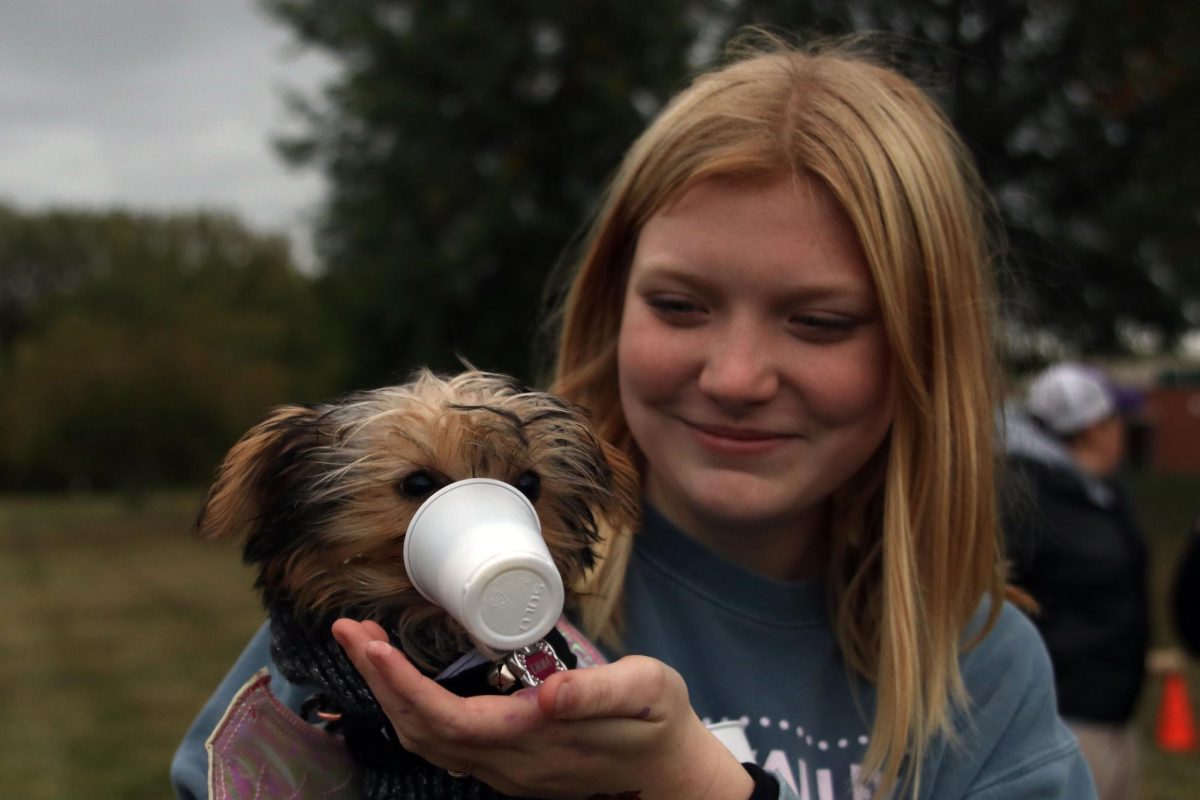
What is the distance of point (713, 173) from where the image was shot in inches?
79.0

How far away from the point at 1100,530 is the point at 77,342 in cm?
4484

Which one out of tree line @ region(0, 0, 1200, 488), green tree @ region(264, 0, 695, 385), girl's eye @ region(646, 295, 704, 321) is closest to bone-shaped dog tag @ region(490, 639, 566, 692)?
tree line @ region(0, 0, 1200, 488)

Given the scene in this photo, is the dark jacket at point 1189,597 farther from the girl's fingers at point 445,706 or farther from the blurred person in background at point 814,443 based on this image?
the girl's fingers at point 445,706

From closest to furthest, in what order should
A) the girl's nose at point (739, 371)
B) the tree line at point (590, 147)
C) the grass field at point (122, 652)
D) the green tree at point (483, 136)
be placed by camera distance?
the girl's nose at point (739, 371) → the grass field at point (122, 652) → the tree line at point (590, 147) → the green tree at point (483, 136)

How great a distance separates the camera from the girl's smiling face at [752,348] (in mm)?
1952

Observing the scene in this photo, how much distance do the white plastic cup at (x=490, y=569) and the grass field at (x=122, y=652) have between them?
0.44 m

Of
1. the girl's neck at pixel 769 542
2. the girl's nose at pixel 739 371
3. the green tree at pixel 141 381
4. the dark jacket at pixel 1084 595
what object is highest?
the girl's nose at pixel 739 371

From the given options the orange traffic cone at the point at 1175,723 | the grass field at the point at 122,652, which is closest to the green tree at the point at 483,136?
the grass field at the point at 122,652

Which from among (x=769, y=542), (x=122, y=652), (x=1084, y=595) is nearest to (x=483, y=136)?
(x=122, y=652)

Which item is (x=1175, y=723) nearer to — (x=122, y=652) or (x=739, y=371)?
(x=739, y=371)

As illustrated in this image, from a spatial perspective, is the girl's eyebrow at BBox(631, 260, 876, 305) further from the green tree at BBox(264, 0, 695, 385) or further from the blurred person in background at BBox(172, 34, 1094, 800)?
the green tree at BBox(264, 0, 695, 385)

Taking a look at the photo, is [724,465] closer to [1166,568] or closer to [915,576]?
[915,576]

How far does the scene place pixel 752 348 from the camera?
195cm

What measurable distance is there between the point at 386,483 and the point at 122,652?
593 inches
